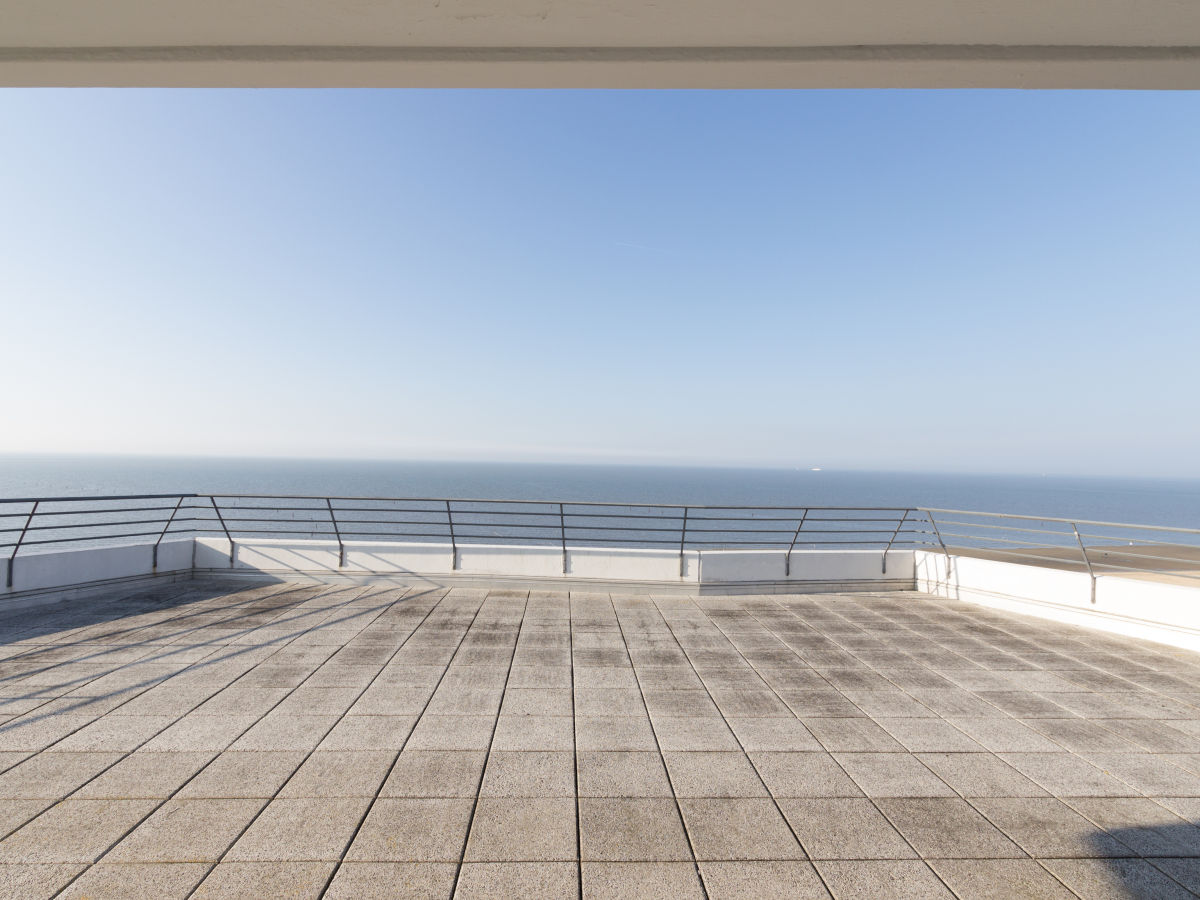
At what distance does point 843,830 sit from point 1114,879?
3.70ft

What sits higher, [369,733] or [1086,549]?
[1086,549]

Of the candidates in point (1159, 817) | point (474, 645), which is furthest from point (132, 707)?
point (1159, 817)

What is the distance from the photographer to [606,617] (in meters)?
6.05

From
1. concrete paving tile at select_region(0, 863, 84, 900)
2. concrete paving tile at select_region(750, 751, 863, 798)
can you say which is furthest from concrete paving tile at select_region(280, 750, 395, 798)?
concrete paving tile at select_region(750, 751, 863, 798)

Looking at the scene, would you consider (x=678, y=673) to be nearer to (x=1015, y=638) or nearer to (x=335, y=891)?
(x=335, y=891)

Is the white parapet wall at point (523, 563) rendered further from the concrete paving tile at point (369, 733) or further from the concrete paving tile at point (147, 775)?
the concrete paving tile at point (147, 775)

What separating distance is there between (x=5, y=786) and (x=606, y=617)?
15.4 feet

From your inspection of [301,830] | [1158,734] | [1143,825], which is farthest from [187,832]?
[1158,734]

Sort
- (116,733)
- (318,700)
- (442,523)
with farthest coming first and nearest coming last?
(442,523), (318,700), (116,733)

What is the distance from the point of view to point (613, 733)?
11.2 feet

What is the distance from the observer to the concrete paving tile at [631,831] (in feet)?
7.74

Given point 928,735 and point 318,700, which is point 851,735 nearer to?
point 928,735

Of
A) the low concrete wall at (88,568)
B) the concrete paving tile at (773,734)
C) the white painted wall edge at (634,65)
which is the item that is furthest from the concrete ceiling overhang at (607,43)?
the low concrete wall at (88,568)

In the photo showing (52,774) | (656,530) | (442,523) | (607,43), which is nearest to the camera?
(607,43)
